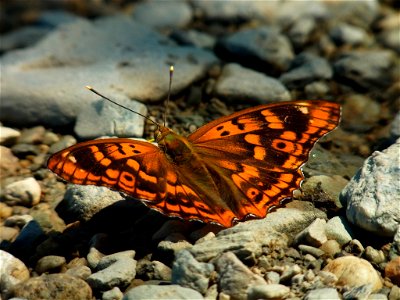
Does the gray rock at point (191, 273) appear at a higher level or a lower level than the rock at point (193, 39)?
lower

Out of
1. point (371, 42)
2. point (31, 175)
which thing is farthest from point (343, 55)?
point (31, 175)

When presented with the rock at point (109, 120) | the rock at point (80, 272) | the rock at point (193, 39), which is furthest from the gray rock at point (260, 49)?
the rock at point (80, 272)

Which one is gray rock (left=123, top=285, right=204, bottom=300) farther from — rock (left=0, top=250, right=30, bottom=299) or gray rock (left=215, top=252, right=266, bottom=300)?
rock (left=0, top=250, right=30, bottom=299)

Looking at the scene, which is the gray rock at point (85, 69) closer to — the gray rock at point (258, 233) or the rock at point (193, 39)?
the rock at point (193, 39)

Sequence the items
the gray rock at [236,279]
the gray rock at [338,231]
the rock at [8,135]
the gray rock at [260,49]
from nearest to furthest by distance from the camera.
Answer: the gray rock at [236,279], the gray rock at [338,231], the rock at [8,135], the gray rock at [260,49]

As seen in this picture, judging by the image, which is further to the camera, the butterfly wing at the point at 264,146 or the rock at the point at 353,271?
the butterfly wing at the point at 264,146

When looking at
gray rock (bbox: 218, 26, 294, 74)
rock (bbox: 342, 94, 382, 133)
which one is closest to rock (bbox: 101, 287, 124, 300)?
rock (bbox: 342, 94, 382, 133)
